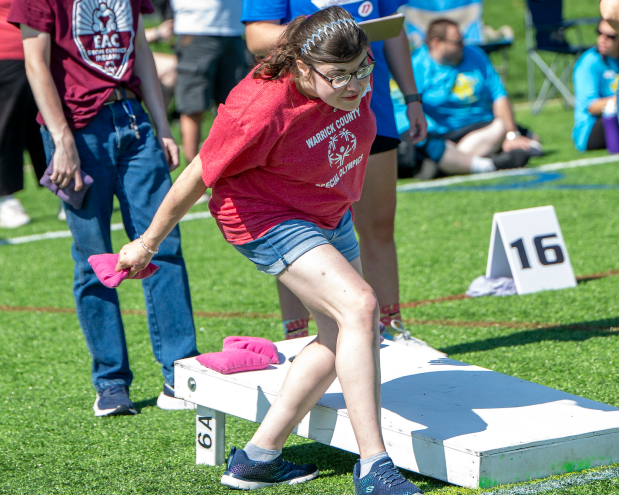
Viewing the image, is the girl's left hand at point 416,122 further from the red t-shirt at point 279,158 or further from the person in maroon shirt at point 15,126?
the person in maroon shirt at point 15,126

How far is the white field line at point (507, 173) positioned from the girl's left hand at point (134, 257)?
5.82m

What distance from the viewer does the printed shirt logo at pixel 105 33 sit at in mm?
3273

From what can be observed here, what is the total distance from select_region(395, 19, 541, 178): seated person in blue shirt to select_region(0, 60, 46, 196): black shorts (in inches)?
162

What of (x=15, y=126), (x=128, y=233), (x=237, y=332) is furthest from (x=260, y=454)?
(x=15, y=126)

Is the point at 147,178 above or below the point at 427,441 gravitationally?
above

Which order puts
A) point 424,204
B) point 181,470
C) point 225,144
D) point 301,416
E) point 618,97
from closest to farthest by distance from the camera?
point 225,144 < point 301,416 < point 181,470 < point 618,97 < point 424,204

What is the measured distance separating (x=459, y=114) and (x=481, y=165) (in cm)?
57

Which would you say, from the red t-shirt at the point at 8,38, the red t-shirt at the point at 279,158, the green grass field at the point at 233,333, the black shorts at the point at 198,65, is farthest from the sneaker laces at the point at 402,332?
the black shorts at the point at 198,65

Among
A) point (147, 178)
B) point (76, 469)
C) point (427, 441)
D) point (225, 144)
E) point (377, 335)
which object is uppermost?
point (225, 144)

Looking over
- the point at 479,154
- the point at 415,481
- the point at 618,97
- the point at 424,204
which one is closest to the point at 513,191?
the point at 424,204

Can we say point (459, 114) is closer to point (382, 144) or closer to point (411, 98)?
point (411, 98)

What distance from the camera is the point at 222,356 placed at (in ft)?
9.39

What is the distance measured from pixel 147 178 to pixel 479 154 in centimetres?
607

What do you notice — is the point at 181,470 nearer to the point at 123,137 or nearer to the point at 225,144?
the point at 225,144
